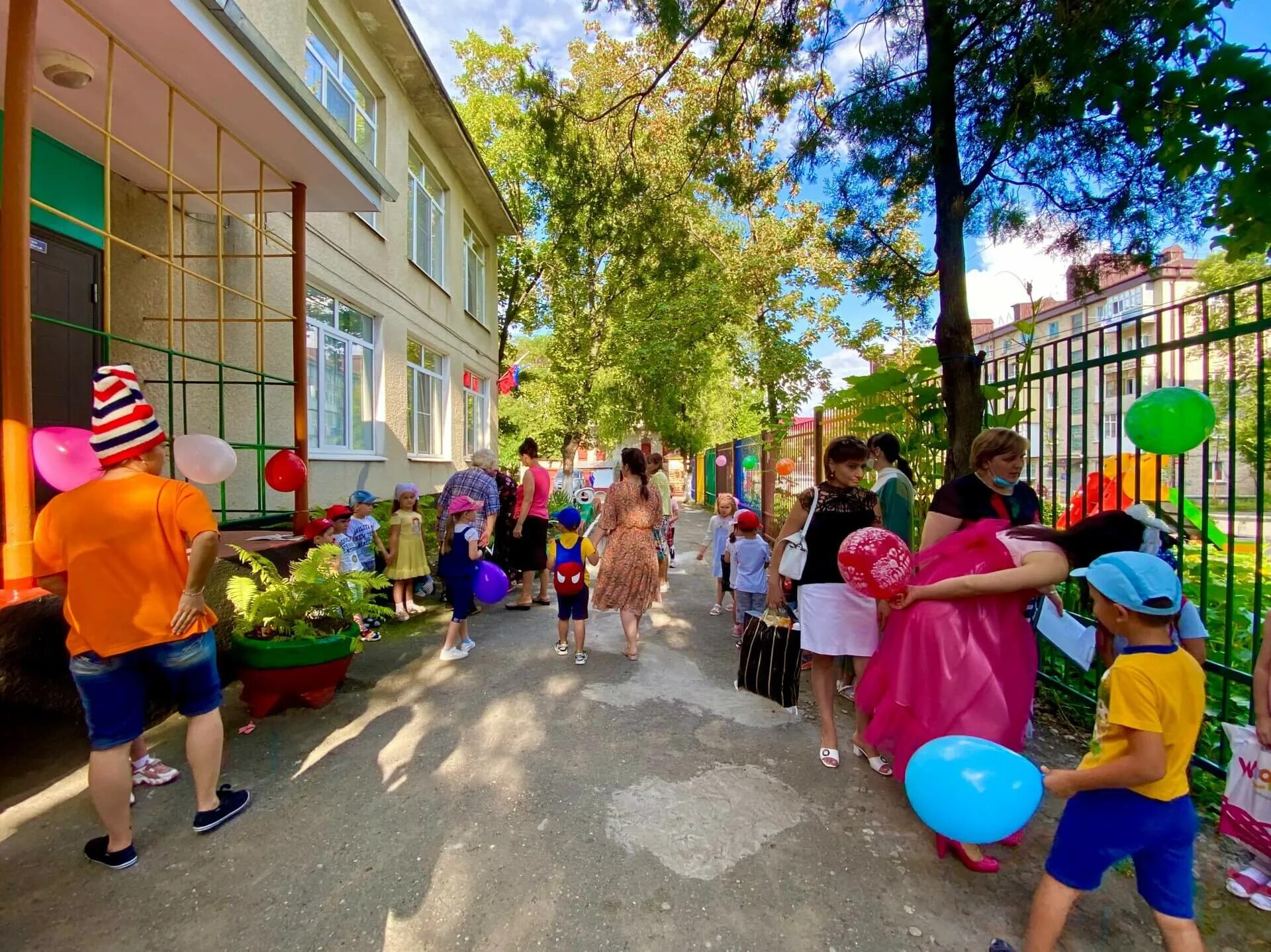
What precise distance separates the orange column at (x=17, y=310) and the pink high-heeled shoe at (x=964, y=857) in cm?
427

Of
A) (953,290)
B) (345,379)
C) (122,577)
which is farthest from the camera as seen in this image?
(345,379)

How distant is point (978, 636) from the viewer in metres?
2.57

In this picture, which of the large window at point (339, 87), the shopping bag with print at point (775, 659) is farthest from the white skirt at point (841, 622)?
the large window at point (339, 87)

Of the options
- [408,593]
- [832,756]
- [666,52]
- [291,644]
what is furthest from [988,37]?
[408,593]

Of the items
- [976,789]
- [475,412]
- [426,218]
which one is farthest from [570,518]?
[475,412]

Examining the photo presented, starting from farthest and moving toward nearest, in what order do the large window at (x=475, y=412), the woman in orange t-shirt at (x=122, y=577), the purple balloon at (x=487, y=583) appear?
1. the large window at (x=475, y=412)
2. the purple balloon at (x=487, y=583)
3. the woman in orange t-shirt at (x=122, y=577)

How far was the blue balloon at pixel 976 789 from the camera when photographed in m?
2.02

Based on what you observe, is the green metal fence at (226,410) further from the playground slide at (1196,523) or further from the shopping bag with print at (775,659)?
the playground slide at (1196,523)

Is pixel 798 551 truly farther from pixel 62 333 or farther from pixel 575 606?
pixel 62 333

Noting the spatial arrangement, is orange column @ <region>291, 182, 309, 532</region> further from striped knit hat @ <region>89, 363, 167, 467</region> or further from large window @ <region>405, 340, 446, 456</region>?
large window @ <region>405, 340, 446, 456</region>

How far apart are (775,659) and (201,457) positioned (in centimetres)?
350

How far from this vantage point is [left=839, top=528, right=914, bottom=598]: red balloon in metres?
2.66

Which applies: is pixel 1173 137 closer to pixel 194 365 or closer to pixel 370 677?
pixel 370 677

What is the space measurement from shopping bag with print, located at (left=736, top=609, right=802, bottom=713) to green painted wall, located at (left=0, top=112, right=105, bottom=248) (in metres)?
5.26
